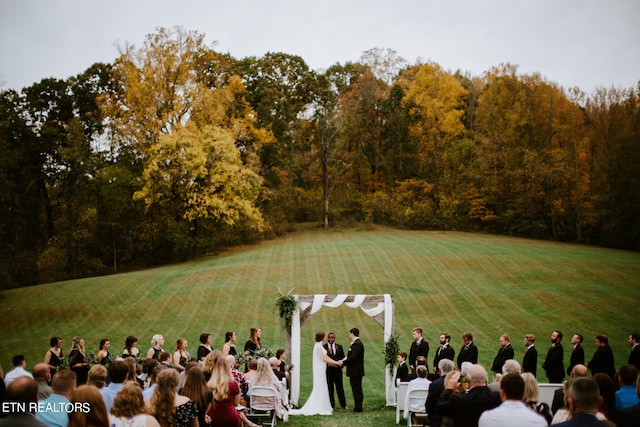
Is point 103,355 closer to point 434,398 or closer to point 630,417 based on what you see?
point 434,398

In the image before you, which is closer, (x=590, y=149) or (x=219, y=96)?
(x=219, y=96)

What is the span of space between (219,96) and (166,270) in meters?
14.0

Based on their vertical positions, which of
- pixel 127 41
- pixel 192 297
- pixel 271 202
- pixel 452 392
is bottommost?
pixel 192 297

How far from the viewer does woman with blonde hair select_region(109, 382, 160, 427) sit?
4.59 m

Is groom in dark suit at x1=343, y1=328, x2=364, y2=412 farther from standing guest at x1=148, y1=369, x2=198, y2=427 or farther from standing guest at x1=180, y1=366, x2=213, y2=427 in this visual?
standing guest at x1=148, y1=369, x2=198, y2=427

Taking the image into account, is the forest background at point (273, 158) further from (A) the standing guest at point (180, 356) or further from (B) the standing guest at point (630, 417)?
(B) the standing guest at point (630, 417)

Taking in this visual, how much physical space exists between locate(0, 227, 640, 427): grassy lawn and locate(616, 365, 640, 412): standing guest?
308 inches

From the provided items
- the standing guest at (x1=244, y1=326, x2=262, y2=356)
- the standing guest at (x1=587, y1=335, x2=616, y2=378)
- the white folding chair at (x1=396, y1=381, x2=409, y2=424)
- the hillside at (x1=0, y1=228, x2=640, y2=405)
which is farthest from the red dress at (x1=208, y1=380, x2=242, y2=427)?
the hillside at (x1=0, y1=228, x2=640, y2=405)

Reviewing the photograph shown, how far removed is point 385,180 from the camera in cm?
4894

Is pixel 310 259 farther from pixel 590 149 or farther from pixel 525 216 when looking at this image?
pixel 590 149

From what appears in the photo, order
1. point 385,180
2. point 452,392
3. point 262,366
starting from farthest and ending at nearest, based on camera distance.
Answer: point 385,180, point 262,366, point 452,392

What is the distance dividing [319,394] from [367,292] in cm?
1309

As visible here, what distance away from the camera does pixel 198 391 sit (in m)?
5.55

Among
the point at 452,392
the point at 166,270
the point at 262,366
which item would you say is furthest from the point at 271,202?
the point at 452,392
